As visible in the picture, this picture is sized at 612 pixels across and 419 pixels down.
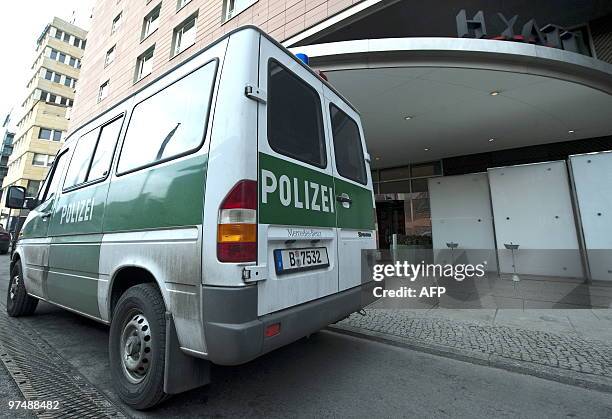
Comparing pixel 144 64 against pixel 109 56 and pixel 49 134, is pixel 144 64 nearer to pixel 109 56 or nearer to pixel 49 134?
pixel 109 56

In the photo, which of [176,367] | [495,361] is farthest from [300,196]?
[495,361]

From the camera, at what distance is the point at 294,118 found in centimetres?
257

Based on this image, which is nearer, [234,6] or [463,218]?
[463,218]

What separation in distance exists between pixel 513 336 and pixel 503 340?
248mm

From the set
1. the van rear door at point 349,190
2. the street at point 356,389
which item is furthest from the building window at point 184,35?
the street at point 356,389

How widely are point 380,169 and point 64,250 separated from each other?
1164 centimetres

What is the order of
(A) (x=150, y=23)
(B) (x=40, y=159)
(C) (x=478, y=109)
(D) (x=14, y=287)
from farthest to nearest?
(B) (x=40, y=159)
(A) (x=150, y=23)
(C) (x=478, y=109)
(D) (x=14, y=287)

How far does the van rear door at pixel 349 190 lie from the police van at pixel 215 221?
25 millimetres

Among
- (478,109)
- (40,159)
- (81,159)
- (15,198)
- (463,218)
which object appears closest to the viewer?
(81,159)

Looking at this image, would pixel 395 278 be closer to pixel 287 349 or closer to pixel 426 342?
pixel 426 342

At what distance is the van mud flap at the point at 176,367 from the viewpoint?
1.97m

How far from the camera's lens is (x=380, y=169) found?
13141 mm

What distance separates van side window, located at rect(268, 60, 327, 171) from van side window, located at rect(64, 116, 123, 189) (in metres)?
1.75

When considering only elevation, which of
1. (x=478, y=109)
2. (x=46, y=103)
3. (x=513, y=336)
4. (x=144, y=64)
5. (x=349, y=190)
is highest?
(x=46, y=103)
